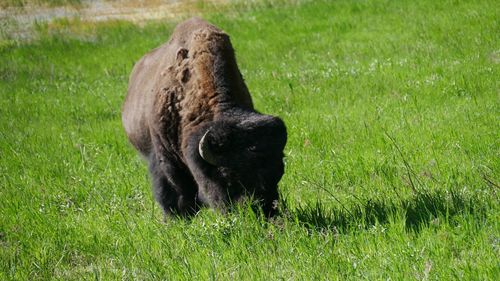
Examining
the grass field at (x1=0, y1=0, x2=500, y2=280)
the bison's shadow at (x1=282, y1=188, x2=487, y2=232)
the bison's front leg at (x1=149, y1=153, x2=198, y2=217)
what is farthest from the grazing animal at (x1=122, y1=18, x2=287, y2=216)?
the bison's shadow at (x1=282, y1=188, x2=487, y2=232)

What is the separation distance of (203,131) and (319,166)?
1.95 metres

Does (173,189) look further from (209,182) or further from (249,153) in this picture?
(249,153)

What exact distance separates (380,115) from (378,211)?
3857mm

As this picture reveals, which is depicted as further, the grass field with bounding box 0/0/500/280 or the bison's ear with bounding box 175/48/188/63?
the bison's ear with bounding box 175/48/188/63

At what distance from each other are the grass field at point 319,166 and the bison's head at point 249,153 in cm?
24

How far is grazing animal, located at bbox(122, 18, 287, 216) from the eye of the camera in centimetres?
589

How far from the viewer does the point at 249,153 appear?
19.2 ft

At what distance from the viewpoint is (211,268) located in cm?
498

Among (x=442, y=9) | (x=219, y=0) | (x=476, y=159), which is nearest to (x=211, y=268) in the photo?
(x=476, y=159)

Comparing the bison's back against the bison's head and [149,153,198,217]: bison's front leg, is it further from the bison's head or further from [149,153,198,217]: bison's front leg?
the bison's head

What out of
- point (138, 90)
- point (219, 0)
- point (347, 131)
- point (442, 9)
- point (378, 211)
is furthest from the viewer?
point (219, 0)

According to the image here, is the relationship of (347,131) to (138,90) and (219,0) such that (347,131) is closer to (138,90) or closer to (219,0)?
(138,90)

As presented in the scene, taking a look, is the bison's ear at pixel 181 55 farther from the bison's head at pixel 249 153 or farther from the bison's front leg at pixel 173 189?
the bison's head at pixel 249 153

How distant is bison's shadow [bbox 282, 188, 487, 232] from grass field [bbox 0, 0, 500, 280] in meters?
0.02
